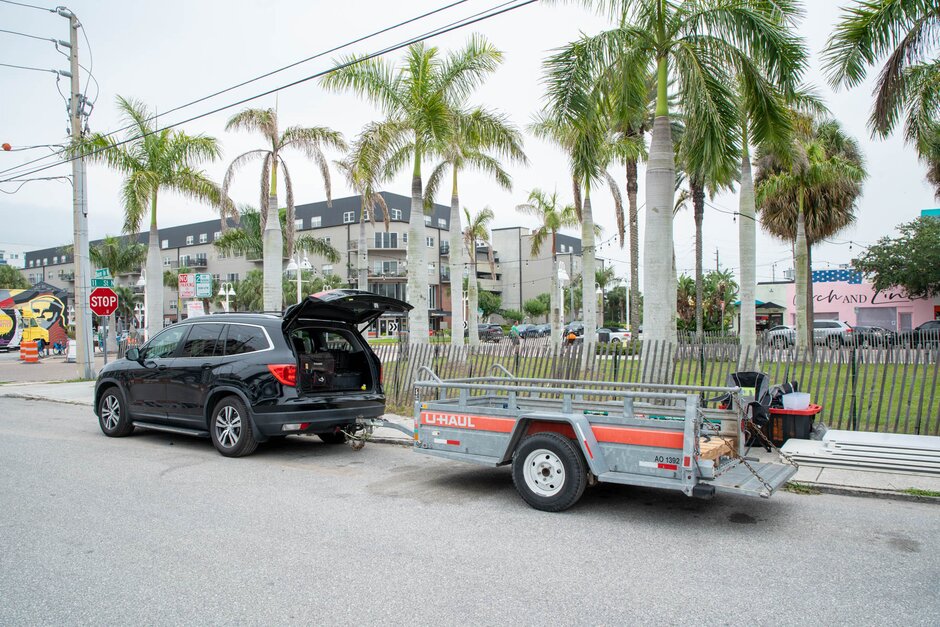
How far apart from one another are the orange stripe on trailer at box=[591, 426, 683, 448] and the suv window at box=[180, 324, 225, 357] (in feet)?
17.9

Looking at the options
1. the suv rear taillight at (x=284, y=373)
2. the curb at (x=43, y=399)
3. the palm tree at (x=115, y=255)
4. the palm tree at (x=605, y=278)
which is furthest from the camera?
the palm tree at (x=605, y=278)

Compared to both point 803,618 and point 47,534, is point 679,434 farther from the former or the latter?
point 47,534

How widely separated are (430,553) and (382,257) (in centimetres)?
6636

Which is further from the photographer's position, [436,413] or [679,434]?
[436,413]

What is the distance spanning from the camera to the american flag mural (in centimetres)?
4709

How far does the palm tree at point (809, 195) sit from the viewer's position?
2180 cm

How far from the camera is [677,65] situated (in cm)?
1040

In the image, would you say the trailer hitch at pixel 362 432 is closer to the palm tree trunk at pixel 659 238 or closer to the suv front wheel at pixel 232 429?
the suv front wheel at pixel 232 429

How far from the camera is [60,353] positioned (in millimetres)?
44000

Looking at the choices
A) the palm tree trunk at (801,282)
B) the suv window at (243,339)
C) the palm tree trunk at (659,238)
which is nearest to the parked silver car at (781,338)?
the palm tree trunk at (801,282)

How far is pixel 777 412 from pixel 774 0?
714 cm

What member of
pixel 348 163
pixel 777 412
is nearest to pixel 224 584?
pixel 777 412

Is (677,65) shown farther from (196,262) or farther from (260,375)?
(196,262)

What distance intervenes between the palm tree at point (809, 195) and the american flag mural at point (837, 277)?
24.6 m
